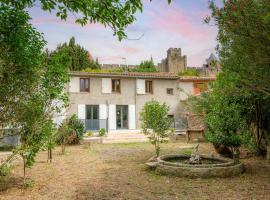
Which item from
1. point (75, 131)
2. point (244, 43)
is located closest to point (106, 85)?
point (75, 131)

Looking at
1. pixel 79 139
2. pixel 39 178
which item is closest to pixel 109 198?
pixel 39 178

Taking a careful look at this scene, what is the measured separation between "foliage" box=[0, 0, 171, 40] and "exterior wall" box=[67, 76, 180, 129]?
24375 millimetres

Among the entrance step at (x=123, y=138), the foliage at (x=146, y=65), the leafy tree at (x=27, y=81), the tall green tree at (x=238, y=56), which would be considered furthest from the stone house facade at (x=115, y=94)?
the foliage at (x=146, y=65)

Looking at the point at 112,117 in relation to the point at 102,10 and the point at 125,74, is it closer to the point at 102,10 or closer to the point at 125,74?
the point at 125,74

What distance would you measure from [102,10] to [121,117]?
2714cm

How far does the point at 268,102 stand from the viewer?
537 inches

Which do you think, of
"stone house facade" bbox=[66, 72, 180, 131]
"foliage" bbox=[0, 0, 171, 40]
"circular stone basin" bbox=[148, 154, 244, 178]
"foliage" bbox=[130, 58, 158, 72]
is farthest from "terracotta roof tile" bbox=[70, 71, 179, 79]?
"foliage" bbox=[0, 0, 171, 40]

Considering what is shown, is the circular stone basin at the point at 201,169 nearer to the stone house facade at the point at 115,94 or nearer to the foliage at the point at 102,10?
the foliage at the point at 102,10

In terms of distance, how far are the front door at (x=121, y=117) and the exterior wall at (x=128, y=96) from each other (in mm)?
477

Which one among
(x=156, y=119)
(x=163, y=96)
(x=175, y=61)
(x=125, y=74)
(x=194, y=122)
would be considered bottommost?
(x=194, y=122)

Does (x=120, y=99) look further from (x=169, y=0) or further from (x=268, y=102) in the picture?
(x=169, y=0)

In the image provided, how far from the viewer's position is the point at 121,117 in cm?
3228

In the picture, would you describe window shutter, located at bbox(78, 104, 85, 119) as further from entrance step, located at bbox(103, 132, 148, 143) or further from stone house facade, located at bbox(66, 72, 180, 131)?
entrance step, located at bbox(103, 132, 148, 143)

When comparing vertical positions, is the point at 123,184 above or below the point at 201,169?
below
